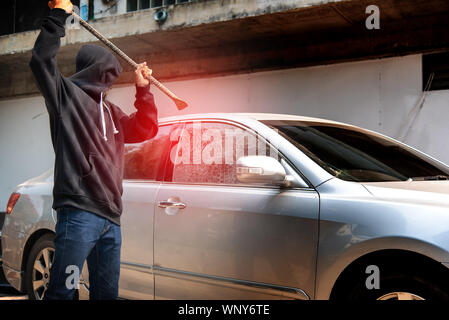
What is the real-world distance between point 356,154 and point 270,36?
245 inches

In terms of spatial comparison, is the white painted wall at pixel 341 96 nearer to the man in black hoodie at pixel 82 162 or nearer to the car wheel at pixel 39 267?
the car wheel at pixel 39 267

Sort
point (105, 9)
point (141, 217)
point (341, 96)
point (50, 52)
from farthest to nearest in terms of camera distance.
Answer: point (105, 9), point (341, 96), point (141, 217), point (50, 52)

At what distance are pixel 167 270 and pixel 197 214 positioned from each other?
1.35 feet

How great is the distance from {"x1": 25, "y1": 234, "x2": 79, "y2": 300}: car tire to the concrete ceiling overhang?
5.22m

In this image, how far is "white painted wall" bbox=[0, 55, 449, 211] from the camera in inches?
314

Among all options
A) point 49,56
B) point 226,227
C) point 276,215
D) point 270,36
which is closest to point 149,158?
point 226,227

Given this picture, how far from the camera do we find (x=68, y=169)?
8.16 feet

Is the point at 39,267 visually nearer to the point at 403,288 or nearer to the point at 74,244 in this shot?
the point at 74,244

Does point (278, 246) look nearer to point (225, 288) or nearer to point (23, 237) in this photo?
point (225, 288)

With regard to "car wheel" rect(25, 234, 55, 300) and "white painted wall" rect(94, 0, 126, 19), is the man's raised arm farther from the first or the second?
"white painted wall" rect(94, 0, 126, 19)

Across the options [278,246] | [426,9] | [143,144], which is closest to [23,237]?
[143,144]

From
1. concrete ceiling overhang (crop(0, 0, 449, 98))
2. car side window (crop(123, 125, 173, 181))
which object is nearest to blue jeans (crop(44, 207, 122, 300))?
car side window (crop(123, 125, 173, 181))

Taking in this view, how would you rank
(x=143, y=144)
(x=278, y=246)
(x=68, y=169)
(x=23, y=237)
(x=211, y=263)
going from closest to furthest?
(x=68, y=169) → (x=278, y=246) → (x=211, y=263) → (x=143, y=144) → (x=23, y=237)

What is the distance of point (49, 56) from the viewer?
2.34 meters
